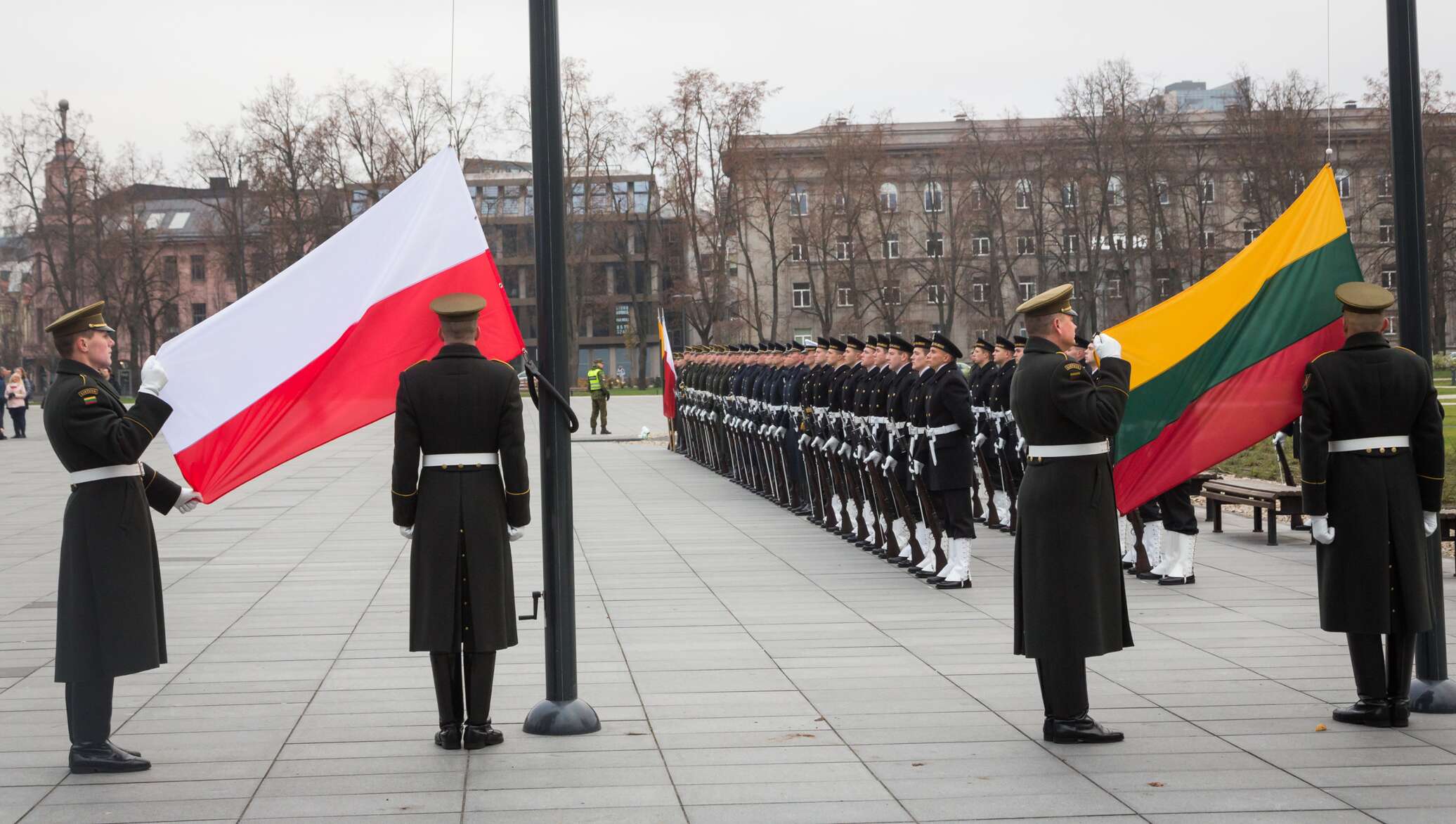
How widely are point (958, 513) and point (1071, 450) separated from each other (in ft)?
16.0

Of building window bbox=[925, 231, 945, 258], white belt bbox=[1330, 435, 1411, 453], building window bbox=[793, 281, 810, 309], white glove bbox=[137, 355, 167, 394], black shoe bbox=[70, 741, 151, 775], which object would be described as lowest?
black shoe bbox=[70, 741, 151, 775]

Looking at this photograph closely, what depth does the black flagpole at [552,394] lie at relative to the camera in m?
6.66

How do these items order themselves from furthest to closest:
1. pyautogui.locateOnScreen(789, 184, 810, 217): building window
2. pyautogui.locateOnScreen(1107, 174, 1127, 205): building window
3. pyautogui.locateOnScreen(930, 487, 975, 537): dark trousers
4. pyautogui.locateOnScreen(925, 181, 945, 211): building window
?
pyautogui.locateOnScreen(789, 184, 810, 217): building window, pyautogui.locateOnScreen(925, 181, 945, 211): building window, pyautogui.locateOnScreen(1107, 174, 1127, 205): building window, pyautogui.locateOnScreen(930, 487, 975, 537): dark trousers

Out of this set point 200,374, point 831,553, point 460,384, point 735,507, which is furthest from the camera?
point 735,507

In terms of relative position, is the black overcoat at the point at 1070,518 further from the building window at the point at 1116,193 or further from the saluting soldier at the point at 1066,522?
the building window at the point at 1116,193

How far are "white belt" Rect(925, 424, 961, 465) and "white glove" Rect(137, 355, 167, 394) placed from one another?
6605mm

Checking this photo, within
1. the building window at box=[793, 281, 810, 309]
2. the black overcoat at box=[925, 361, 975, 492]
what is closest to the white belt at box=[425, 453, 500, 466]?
the black overcoat at box=[925, 361, 975, 492]

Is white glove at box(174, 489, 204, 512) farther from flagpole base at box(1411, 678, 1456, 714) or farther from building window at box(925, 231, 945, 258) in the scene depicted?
building window at box(925, 231, 945, 258)

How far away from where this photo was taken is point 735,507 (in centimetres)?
1861

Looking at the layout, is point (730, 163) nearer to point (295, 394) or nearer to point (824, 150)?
point (824, 150)

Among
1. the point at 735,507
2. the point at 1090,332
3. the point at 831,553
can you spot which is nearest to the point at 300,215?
the point at 1090,332

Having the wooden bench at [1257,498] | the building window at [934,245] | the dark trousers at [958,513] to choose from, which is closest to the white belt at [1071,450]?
the dark trousers at [958,513]

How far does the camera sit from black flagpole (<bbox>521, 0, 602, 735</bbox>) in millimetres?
6656

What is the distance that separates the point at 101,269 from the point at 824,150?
31.3 m
